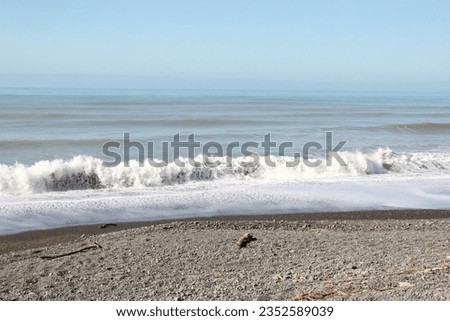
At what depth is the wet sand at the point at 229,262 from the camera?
499 cm

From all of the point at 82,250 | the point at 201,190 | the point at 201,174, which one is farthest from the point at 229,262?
the point at 201,174

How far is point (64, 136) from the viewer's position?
22.4 meters

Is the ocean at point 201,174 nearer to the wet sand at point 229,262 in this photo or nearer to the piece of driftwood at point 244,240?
the wet sand at point 229,262

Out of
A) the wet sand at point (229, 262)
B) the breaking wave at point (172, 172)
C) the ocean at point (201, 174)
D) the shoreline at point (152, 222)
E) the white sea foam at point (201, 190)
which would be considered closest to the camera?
the wet sand at point (229, 262)

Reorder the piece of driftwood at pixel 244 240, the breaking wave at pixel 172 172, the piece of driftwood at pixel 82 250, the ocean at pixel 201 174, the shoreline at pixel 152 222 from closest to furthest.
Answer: the piece of driftwood at pixel 82 250 < the piece of driftwood at pixel 244 240 < the shoreline at pixel 152 222 < the ocean at pixel 201 174 < the breaking wave at pixel 172 172

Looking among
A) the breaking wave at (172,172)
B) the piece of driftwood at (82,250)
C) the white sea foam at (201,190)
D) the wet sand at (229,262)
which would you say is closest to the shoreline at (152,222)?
the wet sand at (229,262)

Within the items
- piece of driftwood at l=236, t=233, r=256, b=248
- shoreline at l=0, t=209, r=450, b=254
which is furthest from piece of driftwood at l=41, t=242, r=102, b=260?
piece of driftwood at l=236, t=233, r=256, b=248

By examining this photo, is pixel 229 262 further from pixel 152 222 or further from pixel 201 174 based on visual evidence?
pixel 201 174

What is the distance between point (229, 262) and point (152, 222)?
345cm

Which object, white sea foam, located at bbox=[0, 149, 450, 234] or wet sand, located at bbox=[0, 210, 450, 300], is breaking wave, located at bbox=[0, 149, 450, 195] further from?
wet sand, located at bbox=[0, 210, 450, 300]

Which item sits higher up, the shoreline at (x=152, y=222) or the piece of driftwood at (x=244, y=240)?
the piece of driftwood at (x=244, y=240)

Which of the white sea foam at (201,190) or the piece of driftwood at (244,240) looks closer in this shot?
the piece of driftwood at (244,240)

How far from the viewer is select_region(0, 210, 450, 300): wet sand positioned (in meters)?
4.99

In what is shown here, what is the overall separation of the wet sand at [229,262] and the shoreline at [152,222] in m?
0.03
